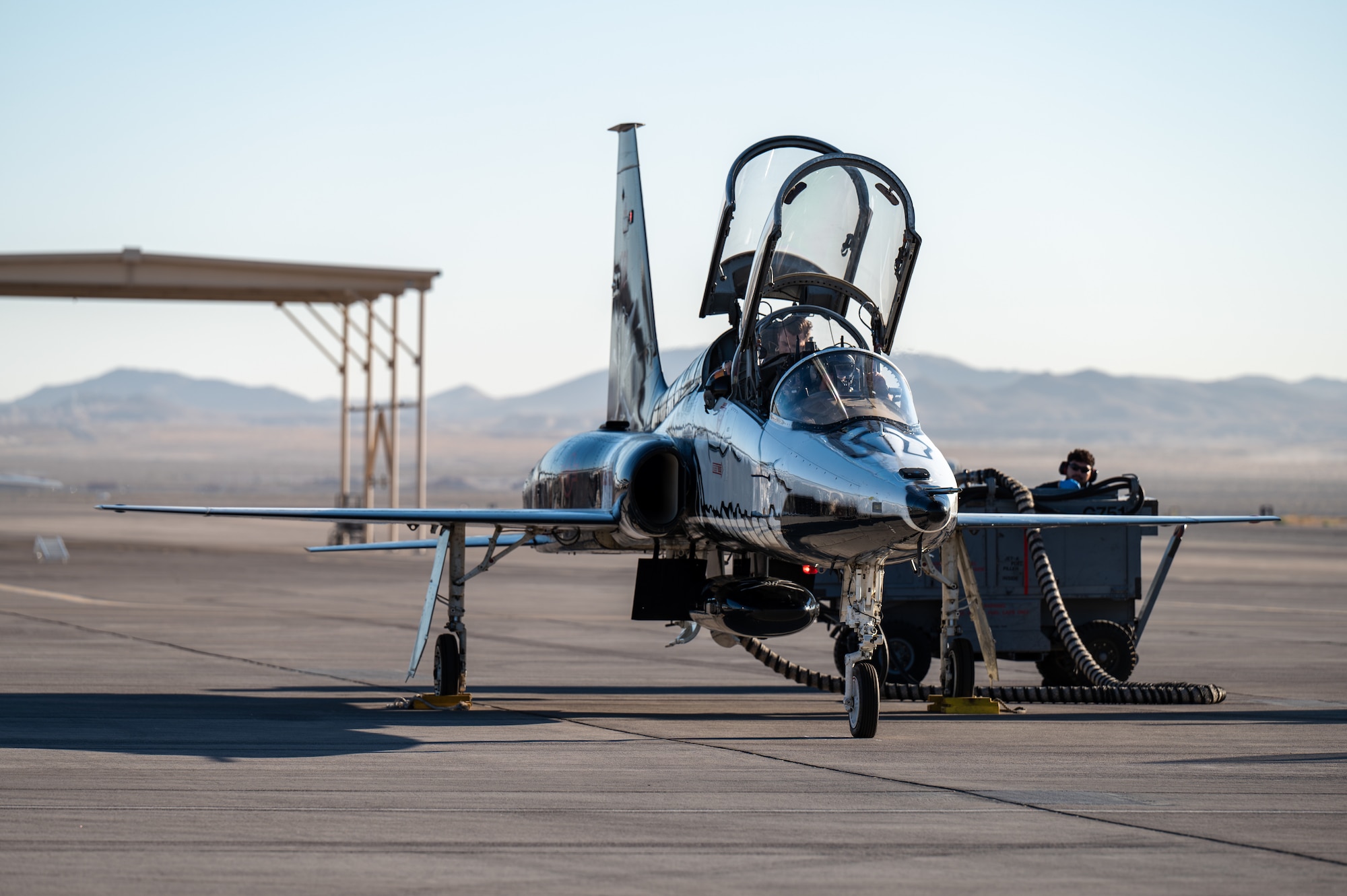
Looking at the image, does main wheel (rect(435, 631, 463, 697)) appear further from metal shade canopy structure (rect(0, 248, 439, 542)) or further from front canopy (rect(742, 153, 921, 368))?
metal shade canopy structure (rect(0, 248, 439, 542))

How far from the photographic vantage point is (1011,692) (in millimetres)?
13641

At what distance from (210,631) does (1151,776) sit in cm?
1435

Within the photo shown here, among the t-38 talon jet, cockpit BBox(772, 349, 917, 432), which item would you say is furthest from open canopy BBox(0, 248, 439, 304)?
cockpit BBox(772, 349, 917, 432)

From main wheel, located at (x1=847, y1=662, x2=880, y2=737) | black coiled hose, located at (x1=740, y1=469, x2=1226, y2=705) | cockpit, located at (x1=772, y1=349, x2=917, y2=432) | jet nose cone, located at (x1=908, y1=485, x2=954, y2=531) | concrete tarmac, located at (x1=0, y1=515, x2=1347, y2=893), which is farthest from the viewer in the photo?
black coiled hose, located at (x1=740, y1=469, x2=1226, y2=705)

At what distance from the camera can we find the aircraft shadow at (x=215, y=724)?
1040 cm

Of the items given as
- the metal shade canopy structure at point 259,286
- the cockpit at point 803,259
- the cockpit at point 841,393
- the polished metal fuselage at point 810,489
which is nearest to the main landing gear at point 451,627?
the polished metal fuselage at point 810,489

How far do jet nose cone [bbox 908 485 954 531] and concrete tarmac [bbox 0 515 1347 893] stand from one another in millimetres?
1545

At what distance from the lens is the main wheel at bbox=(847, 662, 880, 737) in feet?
36.2

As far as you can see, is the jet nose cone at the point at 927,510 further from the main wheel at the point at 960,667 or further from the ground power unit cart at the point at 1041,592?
the ground power unit cart at the point at 1041,592

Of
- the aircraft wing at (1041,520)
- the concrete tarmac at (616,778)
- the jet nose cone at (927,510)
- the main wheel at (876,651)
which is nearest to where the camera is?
the concrete tarmac at (616,778)

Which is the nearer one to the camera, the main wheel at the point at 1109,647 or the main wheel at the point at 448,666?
the main wheel at the point at 448,666

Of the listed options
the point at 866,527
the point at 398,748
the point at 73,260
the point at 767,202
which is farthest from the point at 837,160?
the point at 73,260

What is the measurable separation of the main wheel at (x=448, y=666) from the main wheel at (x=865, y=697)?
381 cm

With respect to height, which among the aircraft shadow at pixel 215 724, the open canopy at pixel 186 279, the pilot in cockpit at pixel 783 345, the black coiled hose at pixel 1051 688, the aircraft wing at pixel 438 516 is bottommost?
the aircraft shadow at pixel 215 724
